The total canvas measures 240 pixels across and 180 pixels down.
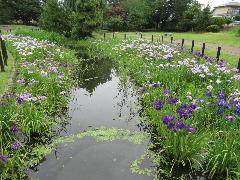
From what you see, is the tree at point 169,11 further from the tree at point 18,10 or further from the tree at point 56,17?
the tree at point 56,17

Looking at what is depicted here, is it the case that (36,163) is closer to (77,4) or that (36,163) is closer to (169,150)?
(169,150)

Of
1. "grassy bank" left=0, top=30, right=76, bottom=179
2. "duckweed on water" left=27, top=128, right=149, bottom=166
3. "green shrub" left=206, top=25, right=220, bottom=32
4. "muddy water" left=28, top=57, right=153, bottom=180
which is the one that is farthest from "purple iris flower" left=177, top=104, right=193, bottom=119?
"green shrub" left=206, top=25, right=220, bottom=32

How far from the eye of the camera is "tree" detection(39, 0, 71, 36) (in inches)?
1195

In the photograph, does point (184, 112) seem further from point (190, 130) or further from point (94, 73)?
point (94, 73)

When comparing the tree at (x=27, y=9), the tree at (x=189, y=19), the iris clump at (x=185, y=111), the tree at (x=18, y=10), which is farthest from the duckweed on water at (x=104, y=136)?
the tree at (x=27, y=9)

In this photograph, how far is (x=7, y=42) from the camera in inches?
860

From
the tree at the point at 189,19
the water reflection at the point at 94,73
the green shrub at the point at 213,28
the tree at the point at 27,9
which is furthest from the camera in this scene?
the tree at the point at 27,9

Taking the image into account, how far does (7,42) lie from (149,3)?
37.7 m

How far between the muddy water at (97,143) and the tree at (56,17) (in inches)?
759

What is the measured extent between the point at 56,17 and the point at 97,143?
26.3 meters

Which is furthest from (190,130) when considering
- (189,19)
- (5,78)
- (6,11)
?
(6,11)

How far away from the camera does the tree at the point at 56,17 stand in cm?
3036

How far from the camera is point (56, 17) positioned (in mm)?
30781

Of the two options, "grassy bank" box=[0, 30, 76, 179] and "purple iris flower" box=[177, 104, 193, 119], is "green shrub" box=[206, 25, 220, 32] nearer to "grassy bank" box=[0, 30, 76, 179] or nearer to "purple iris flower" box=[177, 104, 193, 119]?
"grassy bank" box=[0, 30, 76, 179]
